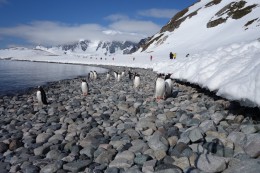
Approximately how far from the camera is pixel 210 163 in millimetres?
5000

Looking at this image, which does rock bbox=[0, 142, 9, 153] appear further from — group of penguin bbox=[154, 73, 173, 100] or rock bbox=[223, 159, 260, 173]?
group of penguin bbox=[154, 73, 173, 100]

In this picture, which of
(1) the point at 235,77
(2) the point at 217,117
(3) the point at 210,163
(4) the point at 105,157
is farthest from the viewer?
(2) the point at 217,117

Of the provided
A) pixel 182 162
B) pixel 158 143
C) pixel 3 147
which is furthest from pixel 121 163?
pixel 3 147

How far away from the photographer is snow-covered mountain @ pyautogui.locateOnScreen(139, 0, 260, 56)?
48594 mm

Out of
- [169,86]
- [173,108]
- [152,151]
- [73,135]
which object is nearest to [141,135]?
[152,151]

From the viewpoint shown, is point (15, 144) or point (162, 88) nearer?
point (15, 144)

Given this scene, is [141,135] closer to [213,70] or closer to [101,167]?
[101,167]

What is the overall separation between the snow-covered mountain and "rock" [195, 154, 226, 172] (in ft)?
130

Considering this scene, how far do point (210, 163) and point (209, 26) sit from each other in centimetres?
6370

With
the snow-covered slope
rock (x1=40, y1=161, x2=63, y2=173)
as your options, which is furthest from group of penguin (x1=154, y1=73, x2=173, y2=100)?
rock (x1=40, y1=161, x2=63, y2=173)

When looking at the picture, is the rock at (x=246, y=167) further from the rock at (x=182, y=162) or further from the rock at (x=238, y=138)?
the rock at (x=238, y=138)

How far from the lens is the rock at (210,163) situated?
4883 millimetres

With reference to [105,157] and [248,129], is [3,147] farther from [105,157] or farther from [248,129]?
[248,129]

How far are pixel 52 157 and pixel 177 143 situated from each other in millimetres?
2699
